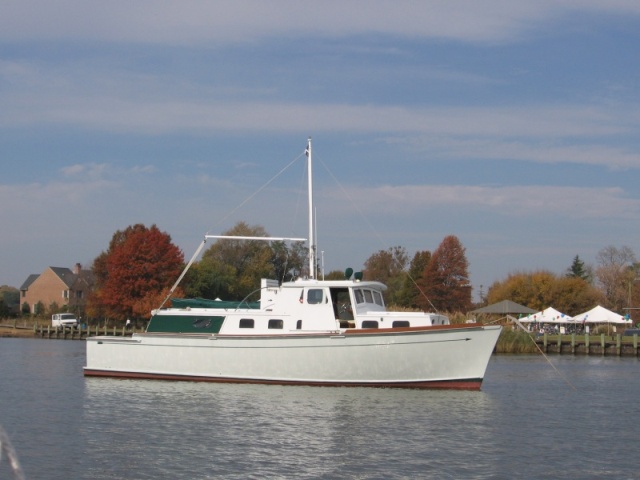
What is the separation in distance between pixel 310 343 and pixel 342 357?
1.12 meters

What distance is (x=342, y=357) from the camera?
2630 cm

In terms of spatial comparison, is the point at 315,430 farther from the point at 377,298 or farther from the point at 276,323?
the point at 377,298

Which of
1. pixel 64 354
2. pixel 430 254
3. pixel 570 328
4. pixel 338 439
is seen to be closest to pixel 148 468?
pixel 338 439

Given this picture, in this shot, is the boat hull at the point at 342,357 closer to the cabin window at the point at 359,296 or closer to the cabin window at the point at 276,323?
the cabin window at the point at 276,323

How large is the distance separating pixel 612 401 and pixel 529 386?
4.40 metres

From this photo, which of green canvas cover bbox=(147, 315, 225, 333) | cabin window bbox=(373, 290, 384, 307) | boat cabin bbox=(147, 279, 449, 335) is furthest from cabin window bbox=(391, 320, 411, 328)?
green canvas cover bbox=(147, 315, 225, 333)

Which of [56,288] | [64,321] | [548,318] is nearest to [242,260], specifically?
[64,321]

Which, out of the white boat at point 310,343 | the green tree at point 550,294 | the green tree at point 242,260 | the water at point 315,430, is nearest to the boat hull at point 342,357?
the white boat at point 310,343

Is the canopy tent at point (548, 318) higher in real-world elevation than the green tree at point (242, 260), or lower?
lower

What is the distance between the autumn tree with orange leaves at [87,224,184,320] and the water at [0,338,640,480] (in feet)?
136

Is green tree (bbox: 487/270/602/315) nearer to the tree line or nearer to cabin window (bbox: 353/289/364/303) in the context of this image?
the tree line

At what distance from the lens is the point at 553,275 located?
96.8 metres

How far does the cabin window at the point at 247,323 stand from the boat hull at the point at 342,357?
0.53 m

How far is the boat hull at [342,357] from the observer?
2577cm
